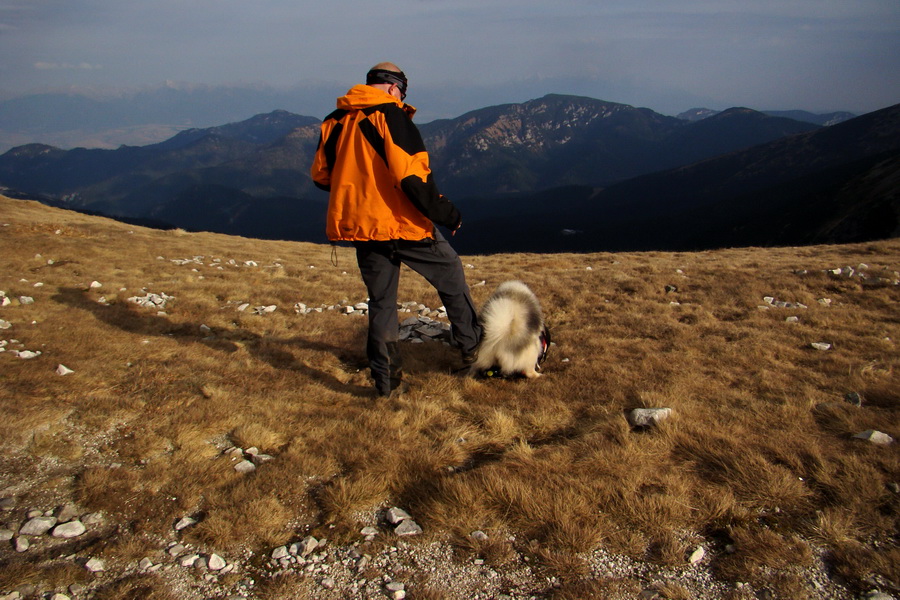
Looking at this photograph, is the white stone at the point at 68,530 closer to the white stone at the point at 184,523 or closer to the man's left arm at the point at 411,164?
the white stone at the point at 184,523

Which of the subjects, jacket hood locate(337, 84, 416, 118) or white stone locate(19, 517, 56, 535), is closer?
white stone locate(19, 517, 56, 535)

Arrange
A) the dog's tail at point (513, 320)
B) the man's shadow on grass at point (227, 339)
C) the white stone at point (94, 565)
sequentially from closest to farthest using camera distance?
the white stone at point (94, 565) < the dog's tail at point (513, 320) < the man's shadow on grass at point (227, 339)

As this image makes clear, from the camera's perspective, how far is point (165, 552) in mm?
3105

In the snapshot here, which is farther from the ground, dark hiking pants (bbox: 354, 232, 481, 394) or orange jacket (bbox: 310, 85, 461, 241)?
orange jacket (bbox: 310, 85, 461, 241)

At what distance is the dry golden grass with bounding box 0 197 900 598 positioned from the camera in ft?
10.5

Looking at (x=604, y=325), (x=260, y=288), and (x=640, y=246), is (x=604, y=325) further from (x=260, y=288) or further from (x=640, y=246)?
(x=640, y=246)

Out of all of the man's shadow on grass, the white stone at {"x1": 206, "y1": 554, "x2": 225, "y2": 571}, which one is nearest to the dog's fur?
the man's shadow on grass

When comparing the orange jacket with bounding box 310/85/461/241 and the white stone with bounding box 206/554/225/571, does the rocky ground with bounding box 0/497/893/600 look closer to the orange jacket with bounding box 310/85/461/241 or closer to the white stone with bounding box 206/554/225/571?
the white stone with bounding box 206/554/225/571

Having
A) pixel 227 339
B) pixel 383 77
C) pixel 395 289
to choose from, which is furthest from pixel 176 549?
pixel 227 339

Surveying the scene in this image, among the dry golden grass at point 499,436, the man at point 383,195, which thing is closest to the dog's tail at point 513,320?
the dry golden grass at point 499,436

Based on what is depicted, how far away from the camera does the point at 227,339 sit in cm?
784

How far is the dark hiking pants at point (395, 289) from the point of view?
201 inches

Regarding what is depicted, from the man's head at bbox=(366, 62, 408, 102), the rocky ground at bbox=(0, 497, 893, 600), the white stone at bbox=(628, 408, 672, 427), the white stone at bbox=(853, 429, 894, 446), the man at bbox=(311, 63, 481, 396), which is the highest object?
the man's head at bbox=(366, 62, 408, 102)

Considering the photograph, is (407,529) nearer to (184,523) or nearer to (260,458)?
(184,523)
